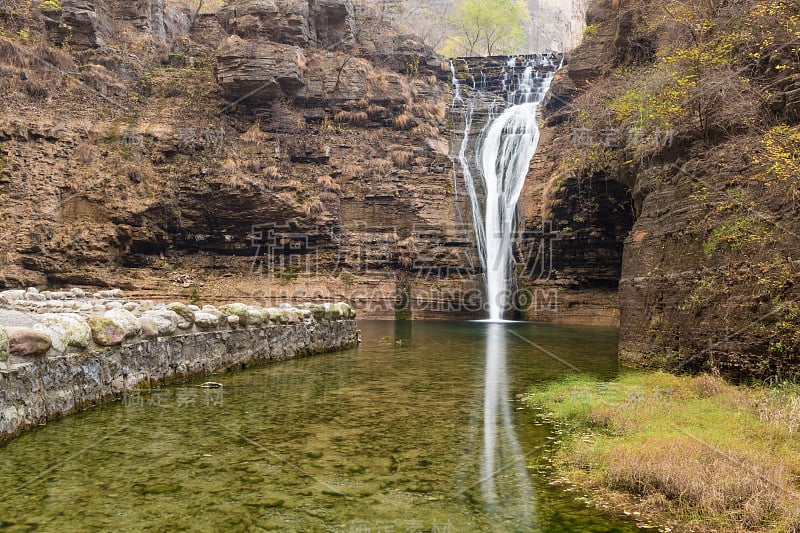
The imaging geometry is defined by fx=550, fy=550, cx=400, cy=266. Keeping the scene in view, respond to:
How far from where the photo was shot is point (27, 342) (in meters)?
5.04

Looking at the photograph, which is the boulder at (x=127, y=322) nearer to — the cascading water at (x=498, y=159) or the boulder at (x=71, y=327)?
the boulder at (x=71, y=327)

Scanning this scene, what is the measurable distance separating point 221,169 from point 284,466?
2411 cm

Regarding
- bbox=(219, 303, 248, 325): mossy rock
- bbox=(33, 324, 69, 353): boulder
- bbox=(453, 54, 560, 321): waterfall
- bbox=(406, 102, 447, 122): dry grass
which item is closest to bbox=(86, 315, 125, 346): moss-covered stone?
bbox=(33, 324, 69, 353): boulder

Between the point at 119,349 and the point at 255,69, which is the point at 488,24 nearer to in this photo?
the point at 255,69

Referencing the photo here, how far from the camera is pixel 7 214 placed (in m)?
22.6

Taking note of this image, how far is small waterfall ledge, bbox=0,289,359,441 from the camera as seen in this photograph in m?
5.05

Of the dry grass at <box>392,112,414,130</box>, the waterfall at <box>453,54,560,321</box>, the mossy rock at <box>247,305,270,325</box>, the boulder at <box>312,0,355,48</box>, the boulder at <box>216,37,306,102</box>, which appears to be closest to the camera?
the mossy rock at <box>247,305,270,325</box>

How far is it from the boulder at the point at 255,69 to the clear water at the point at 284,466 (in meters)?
23.7

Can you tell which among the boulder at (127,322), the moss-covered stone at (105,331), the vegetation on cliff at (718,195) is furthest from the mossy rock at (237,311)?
the vegetation on cliff at (718,195)

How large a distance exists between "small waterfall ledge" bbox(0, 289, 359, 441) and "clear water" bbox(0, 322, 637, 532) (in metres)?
0.25

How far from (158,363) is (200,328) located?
3.68 feet

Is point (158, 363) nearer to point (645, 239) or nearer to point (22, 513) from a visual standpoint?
point (22, 513)

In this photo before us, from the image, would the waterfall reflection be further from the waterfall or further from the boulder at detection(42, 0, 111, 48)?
the boulder at detection(42, 0, 111, 48)

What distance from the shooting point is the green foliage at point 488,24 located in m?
52.8
